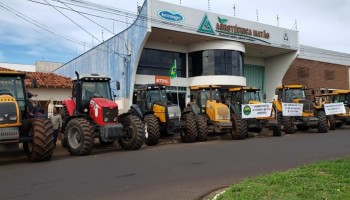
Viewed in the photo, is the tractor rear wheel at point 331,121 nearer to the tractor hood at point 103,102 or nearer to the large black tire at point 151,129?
the large black tire at point 151,129

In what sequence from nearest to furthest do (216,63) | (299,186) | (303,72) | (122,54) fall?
(299,186)
(122,54)
(216,63)
(303,72)

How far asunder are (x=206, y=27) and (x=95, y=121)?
653 inches

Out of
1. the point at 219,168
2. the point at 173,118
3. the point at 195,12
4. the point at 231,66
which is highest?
the point at 195,12

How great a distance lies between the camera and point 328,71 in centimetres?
4469

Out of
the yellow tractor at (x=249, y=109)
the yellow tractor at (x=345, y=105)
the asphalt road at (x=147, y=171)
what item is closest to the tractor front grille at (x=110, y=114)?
the asphalt road at (x=147, y=171)

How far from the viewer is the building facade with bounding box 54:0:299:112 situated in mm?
27031

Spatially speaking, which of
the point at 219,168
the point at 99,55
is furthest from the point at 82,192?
the point at 99,55

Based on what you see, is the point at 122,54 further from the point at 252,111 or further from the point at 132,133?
the point at 132,133

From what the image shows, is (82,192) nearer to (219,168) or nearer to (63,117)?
(219,168)

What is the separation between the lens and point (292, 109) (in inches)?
880

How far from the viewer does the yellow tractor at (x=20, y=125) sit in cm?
1142

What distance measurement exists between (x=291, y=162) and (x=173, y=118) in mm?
7039

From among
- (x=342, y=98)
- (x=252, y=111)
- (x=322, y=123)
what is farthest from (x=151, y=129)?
(x=342, y=98)

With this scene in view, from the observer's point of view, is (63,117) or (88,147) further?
(63,117)
